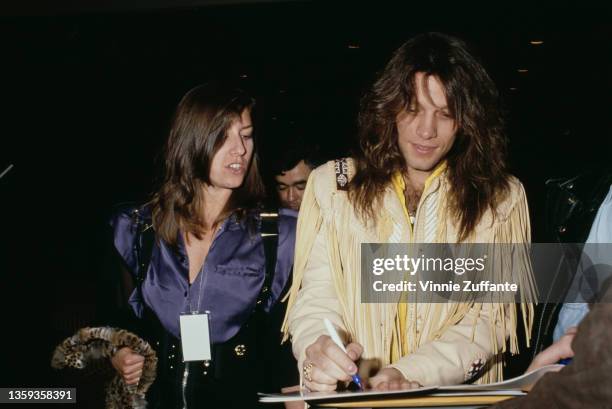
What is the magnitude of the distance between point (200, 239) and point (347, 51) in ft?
3.01

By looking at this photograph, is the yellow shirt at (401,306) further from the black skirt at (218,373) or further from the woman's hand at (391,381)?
the black skirt at (218,373)

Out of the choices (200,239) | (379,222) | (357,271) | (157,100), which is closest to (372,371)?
(357,271)

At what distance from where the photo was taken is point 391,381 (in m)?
1.22

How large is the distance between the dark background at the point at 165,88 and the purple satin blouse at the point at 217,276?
0.36 metres

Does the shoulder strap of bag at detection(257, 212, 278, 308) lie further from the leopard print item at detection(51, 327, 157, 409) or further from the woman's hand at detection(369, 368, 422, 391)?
the woman's hand at detection(369, 368, 422, 391)

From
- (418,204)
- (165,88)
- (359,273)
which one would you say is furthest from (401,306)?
(165,88)

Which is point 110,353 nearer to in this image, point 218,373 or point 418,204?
point 218,373

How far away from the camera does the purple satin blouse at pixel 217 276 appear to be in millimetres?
1646

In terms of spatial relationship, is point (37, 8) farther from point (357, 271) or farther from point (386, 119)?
point (357, 271)

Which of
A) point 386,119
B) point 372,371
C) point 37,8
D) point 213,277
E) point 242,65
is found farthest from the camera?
point 242,65

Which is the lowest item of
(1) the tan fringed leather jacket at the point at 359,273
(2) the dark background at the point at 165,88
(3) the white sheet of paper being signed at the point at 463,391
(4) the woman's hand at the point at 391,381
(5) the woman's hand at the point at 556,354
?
(4) the woman's hand at the point at 391,381

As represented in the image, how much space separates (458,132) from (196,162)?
2.40ft

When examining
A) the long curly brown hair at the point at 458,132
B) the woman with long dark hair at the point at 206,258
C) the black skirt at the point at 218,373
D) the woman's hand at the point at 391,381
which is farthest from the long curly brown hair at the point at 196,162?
the woman's hand at the point at 391,381

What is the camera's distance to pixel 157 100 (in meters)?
2.47
